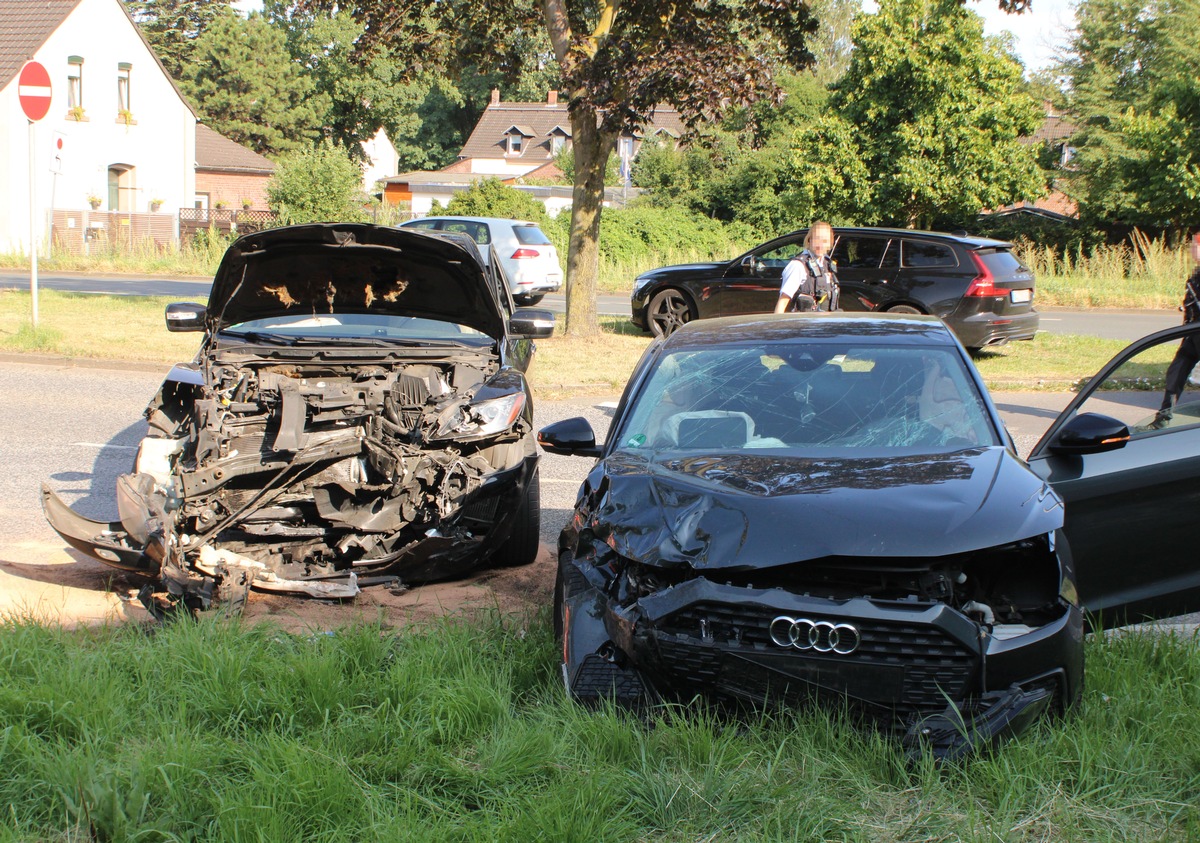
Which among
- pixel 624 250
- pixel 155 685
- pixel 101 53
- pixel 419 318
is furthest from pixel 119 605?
pixel 101 53

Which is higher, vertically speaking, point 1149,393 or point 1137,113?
point 1137,113

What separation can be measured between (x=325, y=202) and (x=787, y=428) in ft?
92.1

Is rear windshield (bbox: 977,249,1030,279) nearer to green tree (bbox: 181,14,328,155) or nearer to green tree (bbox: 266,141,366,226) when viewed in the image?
green tree (bbox: 266,141,366,226)

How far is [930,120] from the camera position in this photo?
91.8 ft

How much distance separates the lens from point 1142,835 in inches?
120

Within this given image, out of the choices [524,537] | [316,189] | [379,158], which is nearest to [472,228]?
[316,189]

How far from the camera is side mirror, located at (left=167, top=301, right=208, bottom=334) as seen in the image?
691cm

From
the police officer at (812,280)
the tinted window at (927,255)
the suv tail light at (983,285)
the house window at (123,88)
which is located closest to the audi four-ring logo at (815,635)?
the police officer at (812,280)

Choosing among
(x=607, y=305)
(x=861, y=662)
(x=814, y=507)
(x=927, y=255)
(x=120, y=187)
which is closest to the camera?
(x=861, y=662)

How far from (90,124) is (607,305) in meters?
28.0

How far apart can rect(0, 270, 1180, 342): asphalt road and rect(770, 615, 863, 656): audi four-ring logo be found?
16991 mm

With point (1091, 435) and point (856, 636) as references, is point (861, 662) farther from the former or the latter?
point (1091, 435)

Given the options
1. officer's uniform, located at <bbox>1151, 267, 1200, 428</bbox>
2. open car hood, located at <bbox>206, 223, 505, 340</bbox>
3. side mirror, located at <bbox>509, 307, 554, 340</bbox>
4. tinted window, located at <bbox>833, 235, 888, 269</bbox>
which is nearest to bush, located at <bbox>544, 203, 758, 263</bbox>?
tinted window, located at <bbox>833, 235, 888, 269</bbox>

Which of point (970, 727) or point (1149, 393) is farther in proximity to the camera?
point (1149, 393)
